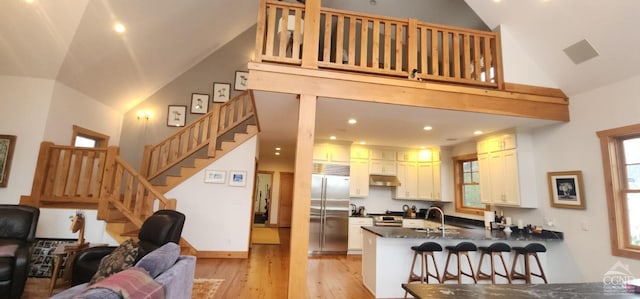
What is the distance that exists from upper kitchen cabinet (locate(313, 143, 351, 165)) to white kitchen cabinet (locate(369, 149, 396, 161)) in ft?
1.97

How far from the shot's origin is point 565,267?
3822mm

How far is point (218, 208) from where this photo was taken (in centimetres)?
532

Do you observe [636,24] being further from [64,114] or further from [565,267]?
[64,114]

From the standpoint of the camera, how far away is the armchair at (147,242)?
9.64 ft

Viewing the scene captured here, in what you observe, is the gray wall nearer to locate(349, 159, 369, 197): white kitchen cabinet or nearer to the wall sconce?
the wall sconce

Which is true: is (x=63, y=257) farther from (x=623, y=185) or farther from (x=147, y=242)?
(x=623, y=185)

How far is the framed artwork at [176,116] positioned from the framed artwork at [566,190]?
720 centimetres

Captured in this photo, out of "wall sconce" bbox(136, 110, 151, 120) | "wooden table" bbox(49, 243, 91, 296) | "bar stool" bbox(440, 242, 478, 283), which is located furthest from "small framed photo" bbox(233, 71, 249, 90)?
"bar stool" bbox(440, 242, 478, 283)

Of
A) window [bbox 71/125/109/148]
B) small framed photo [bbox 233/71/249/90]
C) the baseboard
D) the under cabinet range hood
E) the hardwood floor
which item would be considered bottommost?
the hardwood floor

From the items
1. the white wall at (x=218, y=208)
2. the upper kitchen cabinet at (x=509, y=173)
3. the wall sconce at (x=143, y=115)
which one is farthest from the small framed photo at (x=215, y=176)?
the upper kitchen cabinet at (x=509, y=173)

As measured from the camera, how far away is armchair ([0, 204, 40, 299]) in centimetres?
282

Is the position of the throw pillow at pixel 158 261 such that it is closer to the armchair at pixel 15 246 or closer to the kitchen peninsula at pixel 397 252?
the armchair at pixel 15 246

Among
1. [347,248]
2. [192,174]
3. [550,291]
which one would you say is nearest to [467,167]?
[347,248]

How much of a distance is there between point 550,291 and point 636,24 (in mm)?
3037
